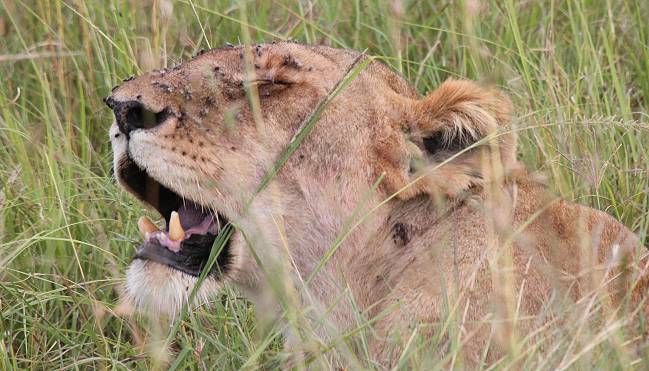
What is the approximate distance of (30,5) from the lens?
505 centimetres

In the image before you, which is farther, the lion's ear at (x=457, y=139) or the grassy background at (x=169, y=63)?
the grassy background at (x=169, y=63)

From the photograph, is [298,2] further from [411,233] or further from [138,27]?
[411,233]

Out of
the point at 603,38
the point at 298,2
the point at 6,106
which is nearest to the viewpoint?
the point at 6,106

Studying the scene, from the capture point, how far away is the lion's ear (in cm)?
307

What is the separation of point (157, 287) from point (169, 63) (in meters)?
1.85

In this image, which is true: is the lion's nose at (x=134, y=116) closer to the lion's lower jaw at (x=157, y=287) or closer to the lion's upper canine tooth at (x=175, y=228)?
the lion's upper canine tooth at (x=175, y=228)

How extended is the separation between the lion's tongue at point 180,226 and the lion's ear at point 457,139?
52 centimetres

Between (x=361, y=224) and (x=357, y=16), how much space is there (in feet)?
6.22

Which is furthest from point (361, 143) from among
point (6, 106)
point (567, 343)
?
point (6, 106)

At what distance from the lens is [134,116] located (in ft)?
9.95

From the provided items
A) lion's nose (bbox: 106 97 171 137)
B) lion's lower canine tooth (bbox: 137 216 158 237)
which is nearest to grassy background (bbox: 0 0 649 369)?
lion's lower canine tooth (bbox: 137 216 158 237)

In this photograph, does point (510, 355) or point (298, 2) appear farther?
point (298, 2)

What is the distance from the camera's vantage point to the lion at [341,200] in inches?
118

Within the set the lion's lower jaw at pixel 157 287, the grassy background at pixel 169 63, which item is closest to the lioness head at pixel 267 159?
the lion's lower jaw at pixel 157 287
